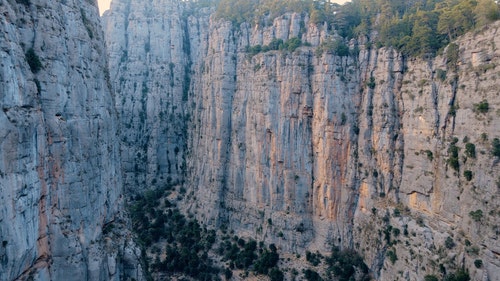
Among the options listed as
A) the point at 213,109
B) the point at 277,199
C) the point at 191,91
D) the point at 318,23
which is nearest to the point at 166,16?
the point at 191,91

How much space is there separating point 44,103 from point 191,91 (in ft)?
149

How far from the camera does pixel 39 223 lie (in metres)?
25.0

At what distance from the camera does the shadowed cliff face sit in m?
33.4

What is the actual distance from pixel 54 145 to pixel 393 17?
39.0m

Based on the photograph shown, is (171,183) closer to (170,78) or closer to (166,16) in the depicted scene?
(170,78)

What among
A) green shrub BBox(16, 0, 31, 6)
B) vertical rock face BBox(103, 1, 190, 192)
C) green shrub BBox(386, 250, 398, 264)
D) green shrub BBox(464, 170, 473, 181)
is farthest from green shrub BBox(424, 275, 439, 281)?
vertical rock face BBox(103, 1, 190, 192)

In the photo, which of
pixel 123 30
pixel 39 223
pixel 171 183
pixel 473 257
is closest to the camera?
pixel 39 223

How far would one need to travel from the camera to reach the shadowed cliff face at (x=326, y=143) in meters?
33.4

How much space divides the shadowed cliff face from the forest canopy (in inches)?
63.4

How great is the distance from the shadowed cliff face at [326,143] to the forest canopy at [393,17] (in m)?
1.61

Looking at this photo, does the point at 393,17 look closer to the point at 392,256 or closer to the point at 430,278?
the point at 392,256

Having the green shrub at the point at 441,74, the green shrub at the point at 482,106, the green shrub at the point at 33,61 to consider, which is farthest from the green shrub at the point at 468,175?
the green shrub at the point at 33,61

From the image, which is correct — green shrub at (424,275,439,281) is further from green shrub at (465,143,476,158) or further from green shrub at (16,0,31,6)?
green shrub at (16,0,31,6)

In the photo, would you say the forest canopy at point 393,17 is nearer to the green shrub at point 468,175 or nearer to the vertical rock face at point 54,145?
the green shrub at point 468,175
